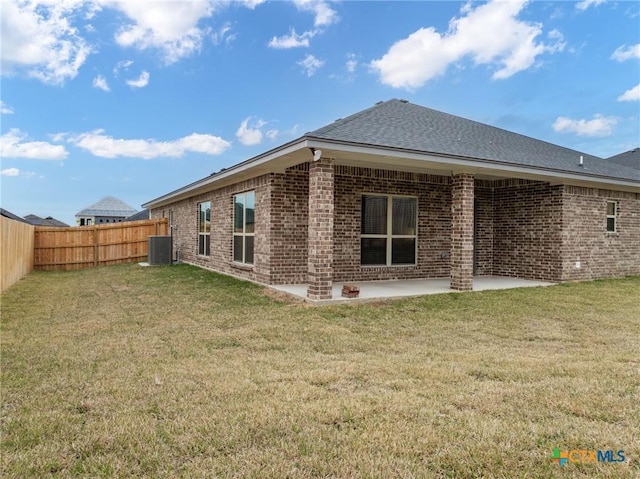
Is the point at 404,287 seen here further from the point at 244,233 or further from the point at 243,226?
the point at 243,226

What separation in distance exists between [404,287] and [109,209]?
39.9 m

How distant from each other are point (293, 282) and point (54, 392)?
257 inches

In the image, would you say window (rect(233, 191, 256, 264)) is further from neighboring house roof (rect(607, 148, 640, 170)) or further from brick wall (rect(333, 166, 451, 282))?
neighboring house roof (rect(607, 148, 640, 170))

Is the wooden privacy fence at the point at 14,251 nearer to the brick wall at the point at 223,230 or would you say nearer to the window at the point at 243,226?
the brick wall at the point at 223,230

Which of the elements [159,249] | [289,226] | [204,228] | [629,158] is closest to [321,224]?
[289,226]

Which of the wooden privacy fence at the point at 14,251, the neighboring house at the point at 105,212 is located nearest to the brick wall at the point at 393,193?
the wooden privacy fence at the point at 14,251

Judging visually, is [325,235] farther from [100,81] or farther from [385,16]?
[100,81]

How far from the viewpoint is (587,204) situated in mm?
11367

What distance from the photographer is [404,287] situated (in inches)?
373

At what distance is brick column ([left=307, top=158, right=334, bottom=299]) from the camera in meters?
7.53

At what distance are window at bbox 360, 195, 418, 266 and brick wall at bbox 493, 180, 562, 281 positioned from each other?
312 cm

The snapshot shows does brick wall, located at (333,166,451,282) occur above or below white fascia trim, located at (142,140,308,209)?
below

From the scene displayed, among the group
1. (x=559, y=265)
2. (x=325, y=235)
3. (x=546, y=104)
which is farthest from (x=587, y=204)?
(x=325, y=235)

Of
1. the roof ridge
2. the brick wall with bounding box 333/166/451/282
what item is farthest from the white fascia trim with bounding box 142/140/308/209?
the brick wall with bounding box 333/166/451/282
